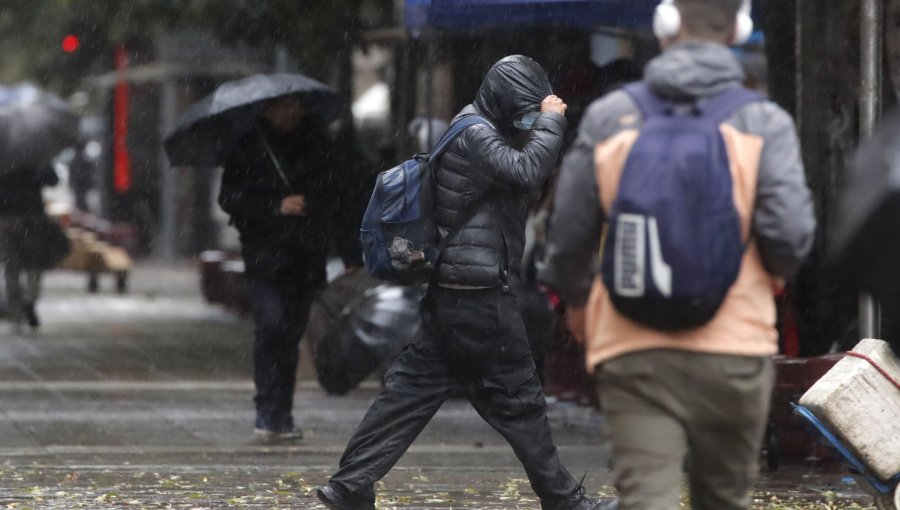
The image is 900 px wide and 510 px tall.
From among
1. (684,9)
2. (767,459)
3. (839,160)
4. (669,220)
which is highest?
(684,9)

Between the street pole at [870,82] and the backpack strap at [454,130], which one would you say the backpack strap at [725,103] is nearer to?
the backpack strap at [454,130]

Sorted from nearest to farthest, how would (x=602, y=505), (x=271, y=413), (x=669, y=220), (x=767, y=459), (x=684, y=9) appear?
1. (x=669, y=220)
2. (x=684, y=9)
3. (x=602, y=505)
4. (x=767, y=459)
5. (x=271, y=413)

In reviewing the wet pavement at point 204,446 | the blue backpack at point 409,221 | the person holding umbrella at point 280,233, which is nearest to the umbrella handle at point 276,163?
the person holding umbrella at point 280,233

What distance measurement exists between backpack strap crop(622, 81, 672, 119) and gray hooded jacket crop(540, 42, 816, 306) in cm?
2

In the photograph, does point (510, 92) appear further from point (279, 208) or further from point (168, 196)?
point (168, 196)

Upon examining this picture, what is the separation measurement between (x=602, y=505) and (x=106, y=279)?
77.0 ft

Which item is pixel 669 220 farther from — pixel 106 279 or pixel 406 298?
pixel 106 279

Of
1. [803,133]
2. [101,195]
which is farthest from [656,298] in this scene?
[101,195]

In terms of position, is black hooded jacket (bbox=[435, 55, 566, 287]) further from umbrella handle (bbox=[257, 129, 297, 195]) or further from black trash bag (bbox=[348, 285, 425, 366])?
black trash bag (bbox=[348, 285, 425, 366])

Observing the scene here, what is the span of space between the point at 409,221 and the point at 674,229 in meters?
2.45

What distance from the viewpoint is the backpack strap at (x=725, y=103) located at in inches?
163

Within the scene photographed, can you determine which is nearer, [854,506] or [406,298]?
[854,506]

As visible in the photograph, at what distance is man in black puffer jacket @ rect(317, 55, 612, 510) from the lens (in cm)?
625

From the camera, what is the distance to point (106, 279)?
29.0m
